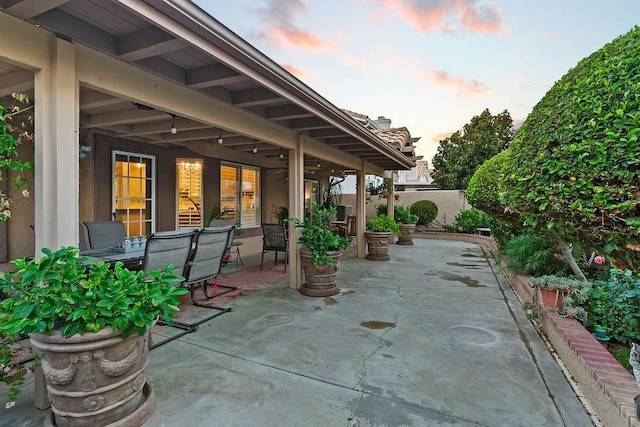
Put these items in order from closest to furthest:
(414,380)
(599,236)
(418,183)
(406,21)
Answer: (599,236)
(414,380)
(406,21)
(418,183)

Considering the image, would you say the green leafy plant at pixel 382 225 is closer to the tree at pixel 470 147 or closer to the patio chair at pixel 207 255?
the patio chair at pixel 207 255

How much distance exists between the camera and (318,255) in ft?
16.0

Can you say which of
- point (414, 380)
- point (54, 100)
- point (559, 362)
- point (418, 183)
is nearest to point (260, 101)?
point (54, 100)

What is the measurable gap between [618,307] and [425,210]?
11.6 m

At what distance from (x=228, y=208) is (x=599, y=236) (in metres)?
7.51

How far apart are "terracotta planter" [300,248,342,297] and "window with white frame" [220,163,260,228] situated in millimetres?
3668

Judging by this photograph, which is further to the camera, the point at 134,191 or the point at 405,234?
the point at 405,234

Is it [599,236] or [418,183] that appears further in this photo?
[418,183]

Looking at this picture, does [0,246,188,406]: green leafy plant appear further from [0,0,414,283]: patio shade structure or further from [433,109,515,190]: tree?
[433,109,515,190]: tree

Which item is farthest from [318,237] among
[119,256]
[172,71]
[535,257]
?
[535,257]

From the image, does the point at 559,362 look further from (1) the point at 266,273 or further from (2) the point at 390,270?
(1) the point at 266,273

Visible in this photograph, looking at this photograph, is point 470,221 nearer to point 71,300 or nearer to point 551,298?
point 551,298

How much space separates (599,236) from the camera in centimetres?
187

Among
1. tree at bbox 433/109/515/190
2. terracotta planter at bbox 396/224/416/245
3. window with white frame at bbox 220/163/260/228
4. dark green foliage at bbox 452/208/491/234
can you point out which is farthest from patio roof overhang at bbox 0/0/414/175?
tree at bbox 433/109/515/190
